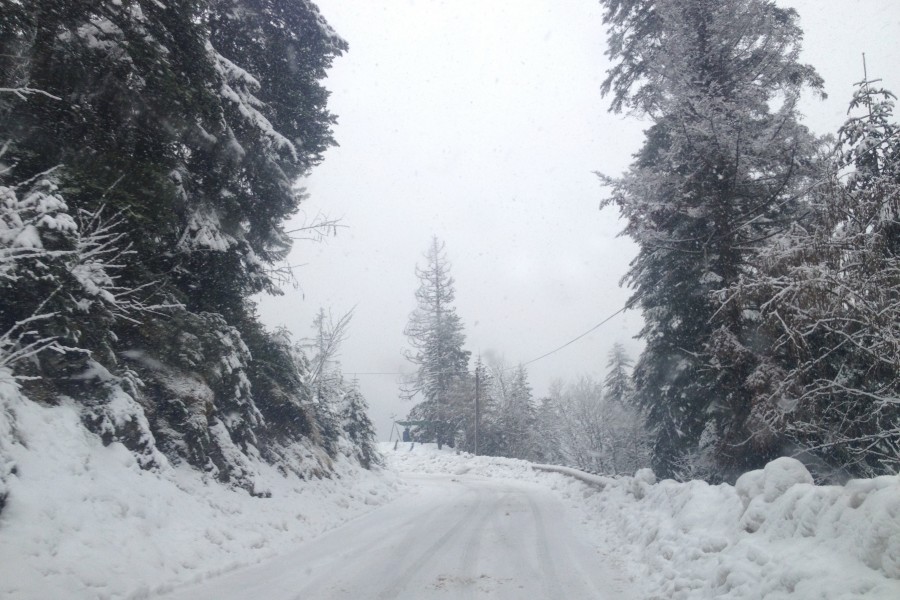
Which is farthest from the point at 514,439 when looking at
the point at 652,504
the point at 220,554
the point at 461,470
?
the point at 220,554

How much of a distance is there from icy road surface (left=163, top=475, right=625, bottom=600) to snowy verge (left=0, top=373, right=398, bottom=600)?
51cm

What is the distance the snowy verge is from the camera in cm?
423

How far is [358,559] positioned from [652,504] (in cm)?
501

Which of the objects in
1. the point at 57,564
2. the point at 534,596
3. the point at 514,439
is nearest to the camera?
the point at 57,564

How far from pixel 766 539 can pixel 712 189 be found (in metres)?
8.34

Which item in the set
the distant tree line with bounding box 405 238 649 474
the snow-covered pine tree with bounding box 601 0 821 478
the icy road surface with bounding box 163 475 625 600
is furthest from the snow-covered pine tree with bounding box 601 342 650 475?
the icy road surface with bounding box 163 475 625 600

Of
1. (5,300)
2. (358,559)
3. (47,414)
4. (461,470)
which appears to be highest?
(5,300)

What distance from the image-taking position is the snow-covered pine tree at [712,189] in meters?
10.1

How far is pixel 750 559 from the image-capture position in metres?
4.34

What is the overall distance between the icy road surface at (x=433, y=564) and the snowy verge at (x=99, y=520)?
51cm

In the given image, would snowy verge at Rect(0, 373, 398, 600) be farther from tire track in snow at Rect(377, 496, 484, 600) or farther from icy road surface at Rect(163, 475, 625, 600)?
tire track in snow at Rect(377, 496, 484, 600)

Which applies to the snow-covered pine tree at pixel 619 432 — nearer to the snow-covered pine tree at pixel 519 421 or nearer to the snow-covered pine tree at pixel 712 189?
the snow-covered pine tree at pixel 519 421

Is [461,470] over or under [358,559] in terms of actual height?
under

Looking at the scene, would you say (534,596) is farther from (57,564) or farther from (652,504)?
(57,564)
